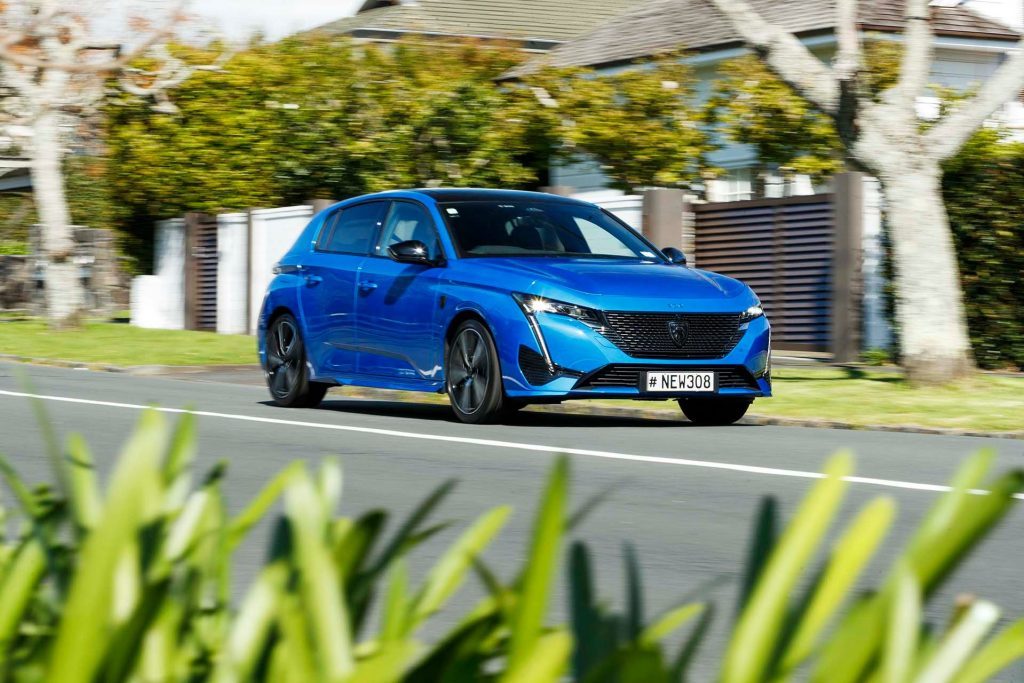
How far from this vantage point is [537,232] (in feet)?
43.6

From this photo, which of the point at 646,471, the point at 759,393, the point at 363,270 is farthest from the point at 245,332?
the point at 646,471

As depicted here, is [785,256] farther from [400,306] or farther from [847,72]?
[400,306]

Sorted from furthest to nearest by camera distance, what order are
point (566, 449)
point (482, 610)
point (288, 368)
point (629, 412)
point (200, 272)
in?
point (200, 272), point (288, 368), point (629, 412), point (566, 449), point (482, 610)

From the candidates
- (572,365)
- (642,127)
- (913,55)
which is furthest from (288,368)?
(642,127)

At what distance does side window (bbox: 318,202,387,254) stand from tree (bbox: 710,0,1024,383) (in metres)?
3.79

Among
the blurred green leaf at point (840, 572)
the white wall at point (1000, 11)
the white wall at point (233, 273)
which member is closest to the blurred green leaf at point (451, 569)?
the blurred green leaf at point (840, 572)

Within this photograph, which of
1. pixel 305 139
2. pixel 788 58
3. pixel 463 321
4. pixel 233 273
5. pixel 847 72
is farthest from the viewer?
pixel 305 139

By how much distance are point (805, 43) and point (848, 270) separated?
10819 mm

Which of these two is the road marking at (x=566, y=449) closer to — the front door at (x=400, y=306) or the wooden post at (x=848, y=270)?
the front door at (x=400, y=306)

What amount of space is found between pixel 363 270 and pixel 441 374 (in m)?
1.44

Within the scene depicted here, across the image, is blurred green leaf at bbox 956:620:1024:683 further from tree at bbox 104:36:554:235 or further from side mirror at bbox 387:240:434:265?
tree at bbox 104:36:554:235

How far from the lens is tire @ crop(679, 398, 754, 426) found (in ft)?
41.8

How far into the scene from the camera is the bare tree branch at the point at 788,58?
14867mm

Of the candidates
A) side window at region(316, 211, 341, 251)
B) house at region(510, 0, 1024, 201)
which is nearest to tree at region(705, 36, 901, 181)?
house at region(510, 0, 1024, 201)
